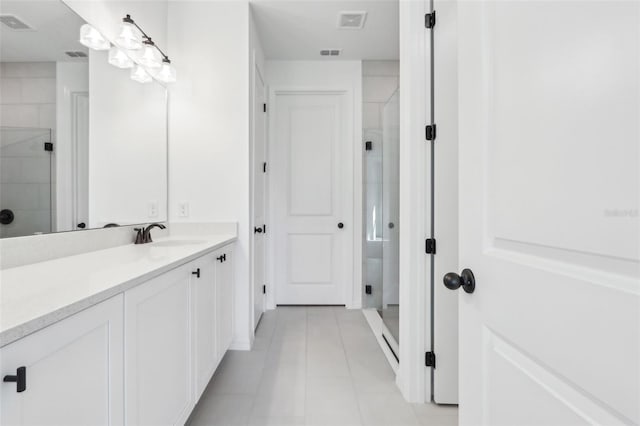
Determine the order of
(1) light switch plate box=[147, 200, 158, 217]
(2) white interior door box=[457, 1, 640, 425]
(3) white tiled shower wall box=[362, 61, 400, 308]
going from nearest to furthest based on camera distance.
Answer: (2) white interior door box=[457, 1, 640, 425]
(1) light switch plate box=[147, 200, 158, 217]
(3) white tiled shower wall box=[362, 61, 400, 308]

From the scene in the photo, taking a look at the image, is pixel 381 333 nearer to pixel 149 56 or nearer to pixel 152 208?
pixel 152 208

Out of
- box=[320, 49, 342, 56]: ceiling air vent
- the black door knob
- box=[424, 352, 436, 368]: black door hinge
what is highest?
box=[320, 49, 342, 56]: ceiling air vent

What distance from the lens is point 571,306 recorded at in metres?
0.52

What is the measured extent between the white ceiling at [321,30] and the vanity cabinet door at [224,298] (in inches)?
75.5

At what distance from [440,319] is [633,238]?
137cm

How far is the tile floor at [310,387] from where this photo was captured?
1605 millimetres

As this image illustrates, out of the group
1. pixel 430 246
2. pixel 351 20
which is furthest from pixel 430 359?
A: pixel 351 20

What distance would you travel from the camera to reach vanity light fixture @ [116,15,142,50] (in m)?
1.77

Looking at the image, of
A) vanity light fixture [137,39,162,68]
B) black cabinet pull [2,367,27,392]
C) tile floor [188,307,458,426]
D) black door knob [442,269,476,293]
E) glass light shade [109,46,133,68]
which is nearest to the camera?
black cabinet pull [2,367,27,392]

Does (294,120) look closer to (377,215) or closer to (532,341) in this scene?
(377,215)

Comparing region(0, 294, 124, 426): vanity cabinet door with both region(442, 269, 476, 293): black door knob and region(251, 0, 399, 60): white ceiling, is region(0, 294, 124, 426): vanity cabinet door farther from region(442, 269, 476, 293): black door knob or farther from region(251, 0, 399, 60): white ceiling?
region(251, 0, 399, 60): white ceiling

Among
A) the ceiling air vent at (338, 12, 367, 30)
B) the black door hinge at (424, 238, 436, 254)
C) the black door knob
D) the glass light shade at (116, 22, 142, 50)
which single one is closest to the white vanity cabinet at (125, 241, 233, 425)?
the black door knob

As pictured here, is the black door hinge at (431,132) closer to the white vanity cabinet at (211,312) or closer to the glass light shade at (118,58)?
the white vanity cabinet at (211,312)

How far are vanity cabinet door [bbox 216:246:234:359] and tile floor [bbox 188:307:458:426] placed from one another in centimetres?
22
